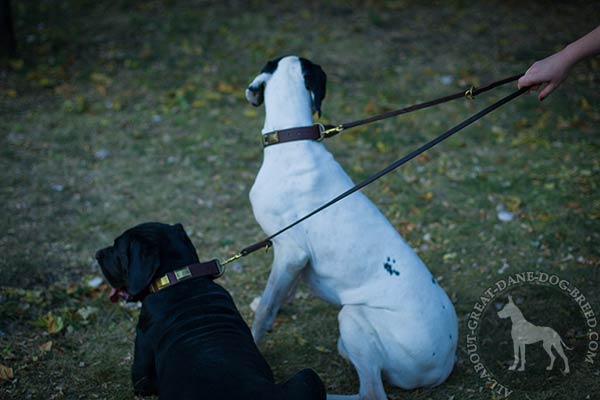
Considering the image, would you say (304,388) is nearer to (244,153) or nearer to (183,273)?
(183,273)

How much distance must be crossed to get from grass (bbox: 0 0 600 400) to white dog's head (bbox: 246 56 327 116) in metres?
1.78

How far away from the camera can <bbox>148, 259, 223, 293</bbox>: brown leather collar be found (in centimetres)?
337

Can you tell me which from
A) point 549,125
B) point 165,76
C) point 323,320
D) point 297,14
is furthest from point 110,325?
point 297,14

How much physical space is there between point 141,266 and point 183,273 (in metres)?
0.24

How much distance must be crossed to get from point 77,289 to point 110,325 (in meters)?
0.57

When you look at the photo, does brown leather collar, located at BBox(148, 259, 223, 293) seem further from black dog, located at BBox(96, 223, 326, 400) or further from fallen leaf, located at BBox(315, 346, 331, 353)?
fallen leaf, located at BBox(315, 346, 331, 353)

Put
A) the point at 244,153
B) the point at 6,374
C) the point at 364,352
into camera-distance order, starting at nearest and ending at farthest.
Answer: the point at 364,352 < the point at 6,374 < the point at 244,153

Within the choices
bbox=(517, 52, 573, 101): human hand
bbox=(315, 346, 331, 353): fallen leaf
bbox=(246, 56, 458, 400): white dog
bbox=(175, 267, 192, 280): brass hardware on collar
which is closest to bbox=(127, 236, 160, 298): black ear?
bbox=(175, 267, 192, 280): brass hardware on collar

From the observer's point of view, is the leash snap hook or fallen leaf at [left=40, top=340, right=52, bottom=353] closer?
the leash snap hook

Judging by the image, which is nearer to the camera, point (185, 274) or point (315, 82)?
point (185, 274)

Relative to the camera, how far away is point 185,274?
11.2 feet

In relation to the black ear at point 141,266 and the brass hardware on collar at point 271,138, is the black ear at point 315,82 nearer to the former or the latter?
the brass hardware on collar at point 271,138

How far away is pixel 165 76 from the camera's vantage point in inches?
348

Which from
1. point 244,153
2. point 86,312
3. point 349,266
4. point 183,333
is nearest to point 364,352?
point 349,266
